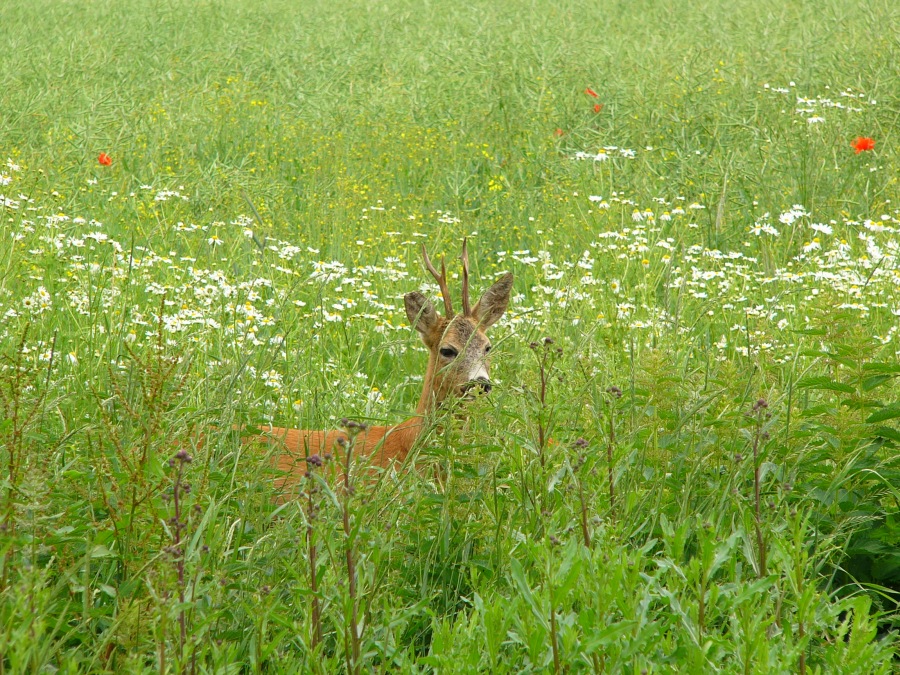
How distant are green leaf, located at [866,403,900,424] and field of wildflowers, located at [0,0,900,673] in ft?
0.25

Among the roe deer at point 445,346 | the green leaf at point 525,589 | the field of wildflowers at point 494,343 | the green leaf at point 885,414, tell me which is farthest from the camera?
the roe deer at point 445,346

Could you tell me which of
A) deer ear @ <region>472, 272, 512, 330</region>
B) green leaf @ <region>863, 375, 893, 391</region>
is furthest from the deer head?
green leaf @ <region>863, 375, 893, 391</region>

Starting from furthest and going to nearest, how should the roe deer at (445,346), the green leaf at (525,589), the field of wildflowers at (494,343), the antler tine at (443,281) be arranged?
the antler tine at (443,281)
the roe deer at (445,346)
the field of wildflowers at (494,343)
the green leaf at (525,589)

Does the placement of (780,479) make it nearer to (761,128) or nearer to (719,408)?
(719,408)

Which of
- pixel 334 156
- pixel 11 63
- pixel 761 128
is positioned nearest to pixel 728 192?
pixel 761 128

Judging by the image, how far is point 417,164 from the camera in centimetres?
865

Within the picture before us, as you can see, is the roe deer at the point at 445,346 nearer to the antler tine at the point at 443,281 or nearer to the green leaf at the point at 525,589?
the antler tine at the point at 443,281

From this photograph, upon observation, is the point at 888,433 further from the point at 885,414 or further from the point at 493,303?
the point at 493,303

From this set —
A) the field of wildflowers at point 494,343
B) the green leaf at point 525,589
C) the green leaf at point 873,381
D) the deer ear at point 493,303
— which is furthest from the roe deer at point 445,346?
the green leaf at point 525,589

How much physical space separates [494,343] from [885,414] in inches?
76.0

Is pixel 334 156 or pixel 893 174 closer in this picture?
pixel 893 174

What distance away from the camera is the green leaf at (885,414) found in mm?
2975

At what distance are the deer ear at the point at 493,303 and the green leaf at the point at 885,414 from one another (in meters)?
2.01

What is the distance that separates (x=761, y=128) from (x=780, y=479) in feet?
19.3
